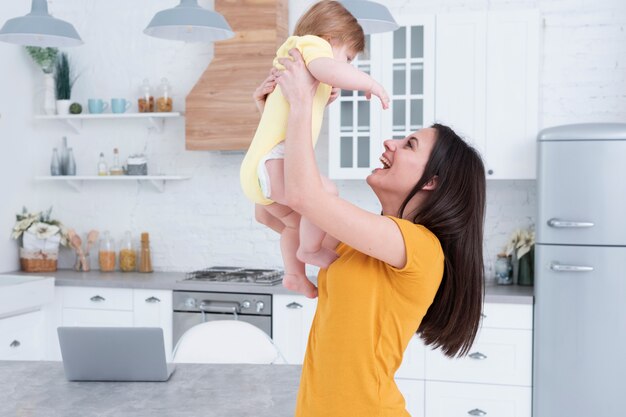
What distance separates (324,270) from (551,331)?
106 inches

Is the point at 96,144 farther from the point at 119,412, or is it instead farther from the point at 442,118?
the point at 119,412

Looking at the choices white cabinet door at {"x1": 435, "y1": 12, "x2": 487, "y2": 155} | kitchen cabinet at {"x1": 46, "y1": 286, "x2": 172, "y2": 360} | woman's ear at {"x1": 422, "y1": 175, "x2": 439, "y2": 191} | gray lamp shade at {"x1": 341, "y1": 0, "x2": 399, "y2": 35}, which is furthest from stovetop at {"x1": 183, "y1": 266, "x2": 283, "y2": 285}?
woman's ear at {"x1": 422, "y1": 175, "x2": 439, "y2": 191}

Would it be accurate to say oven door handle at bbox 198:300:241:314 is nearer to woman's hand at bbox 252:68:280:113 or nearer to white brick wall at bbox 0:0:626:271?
white brick wall at bbox 0:0:626:271

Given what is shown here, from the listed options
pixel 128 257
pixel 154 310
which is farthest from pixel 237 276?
pixel 128 257

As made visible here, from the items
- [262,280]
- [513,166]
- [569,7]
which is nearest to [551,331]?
[513,166]

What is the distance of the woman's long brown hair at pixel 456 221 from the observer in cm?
164

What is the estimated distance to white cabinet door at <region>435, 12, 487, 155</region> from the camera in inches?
170

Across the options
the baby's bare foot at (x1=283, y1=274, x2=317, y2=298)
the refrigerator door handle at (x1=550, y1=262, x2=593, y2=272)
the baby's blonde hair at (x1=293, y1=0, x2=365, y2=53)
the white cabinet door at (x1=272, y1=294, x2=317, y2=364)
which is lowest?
the white cabinet door at (x1=272, y1=294, x2=317, y2=364)

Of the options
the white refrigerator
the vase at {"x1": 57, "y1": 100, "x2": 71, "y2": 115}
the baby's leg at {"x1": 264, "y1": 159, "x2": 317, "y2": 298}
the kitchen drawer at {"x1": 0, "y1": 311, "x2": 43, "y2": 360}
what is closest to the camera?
the baby's leg at {"x1": 264, "y1": 159, "x2": 317, "y2": 298}

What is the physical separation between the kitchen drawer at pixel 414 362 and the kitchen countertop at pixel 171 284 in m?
0.44

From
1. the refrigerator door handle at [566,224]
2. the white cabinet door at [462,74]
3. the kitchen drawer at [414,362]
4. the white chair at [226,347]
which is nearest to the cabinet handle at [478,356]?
the kitchen drawer at [414,362]

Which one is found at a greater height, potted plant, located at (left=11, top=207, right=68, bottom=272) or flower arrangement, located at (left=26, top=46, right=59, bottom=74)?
flower arrangement, located at (left=26, top=46, right=59, bottom=74)

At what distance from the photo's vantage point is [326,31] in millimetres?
1672

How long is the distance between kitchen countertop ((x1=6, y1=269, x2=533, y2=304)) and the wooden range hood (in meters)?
0.83
